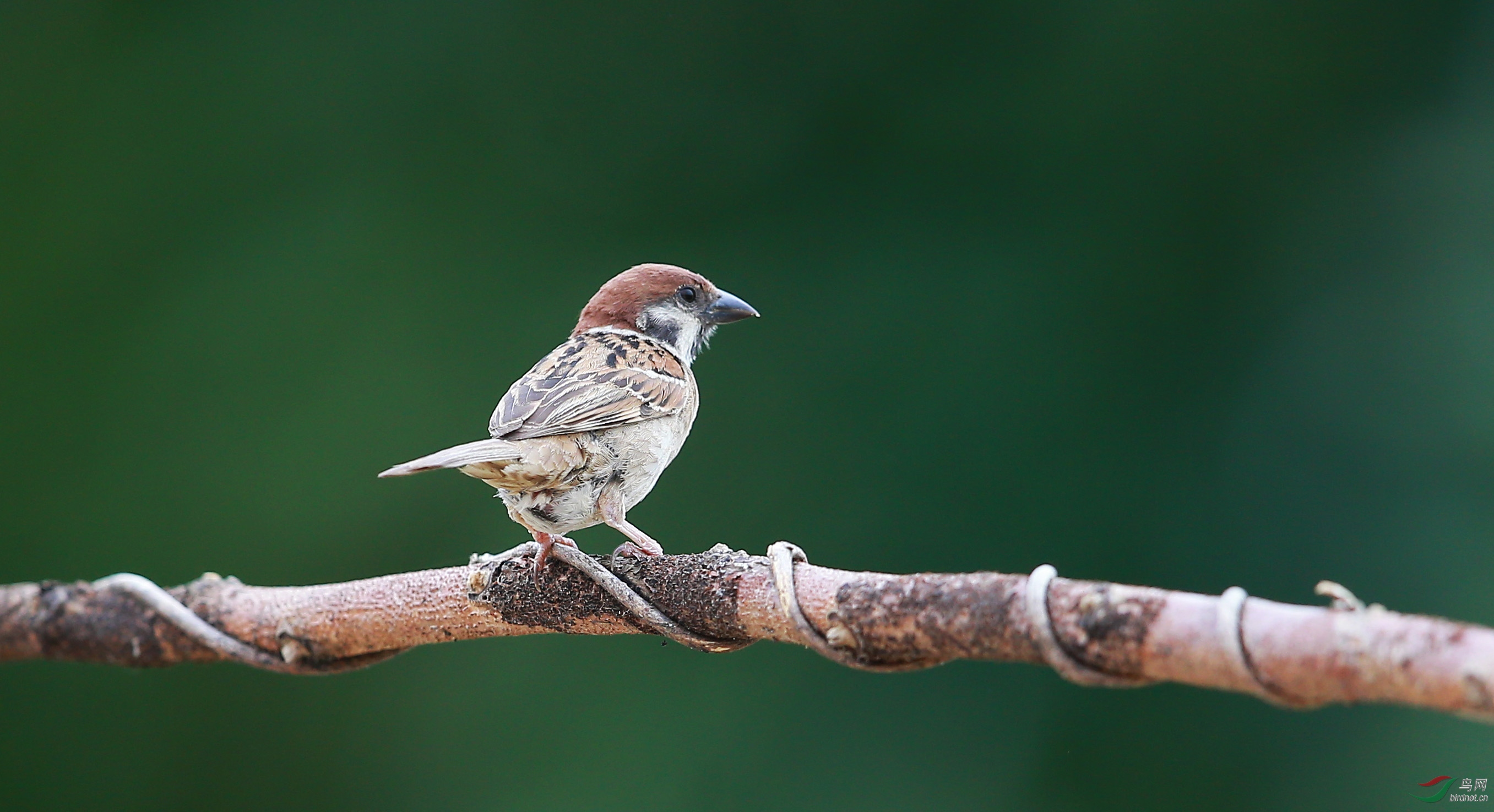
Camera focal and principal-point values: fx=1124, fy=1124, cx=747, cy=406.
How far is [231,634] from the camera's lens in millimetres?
2072

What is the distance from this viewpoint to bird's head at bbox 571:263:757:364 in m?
3.08

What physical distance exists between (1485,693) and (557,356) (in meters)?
2.19

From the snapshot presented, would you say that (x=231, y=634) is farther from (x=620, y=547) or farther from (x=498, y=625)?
(x=620, y=547)

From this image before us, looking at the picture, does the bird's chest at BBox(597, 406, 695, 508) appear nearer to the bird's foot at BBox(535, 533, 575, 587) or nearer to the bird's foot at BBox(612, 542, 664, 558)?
the bird's foot at BBox(612, 542, 664, 558)

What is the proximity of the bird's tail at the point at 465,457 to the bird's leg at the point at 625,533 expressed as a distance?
270mm

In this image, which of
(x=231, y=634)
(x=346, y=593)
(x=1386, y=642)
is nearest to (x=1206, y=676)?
(x=1386, y=642)

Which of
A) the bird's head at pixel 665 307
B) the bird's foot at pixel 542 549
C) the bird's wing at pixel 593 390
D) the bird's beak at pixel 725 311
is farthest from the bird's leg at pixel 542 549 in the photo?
the bird's beak at pixel 725 311

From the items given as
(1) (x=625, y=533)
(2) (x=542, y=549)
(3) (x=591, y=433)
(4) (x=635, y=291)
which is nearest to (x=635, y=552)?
(2) (x=542, y=549)

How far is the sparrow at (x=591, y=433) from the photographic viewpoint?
Answer: 85.2 inches

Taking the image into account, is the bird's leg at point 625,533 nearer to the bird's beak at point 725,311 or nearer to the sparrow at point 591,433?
the sparrow at point 591,433

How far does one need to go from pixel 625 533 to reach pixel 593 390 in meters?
0.36

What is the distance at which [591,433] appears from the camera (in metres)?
2.36

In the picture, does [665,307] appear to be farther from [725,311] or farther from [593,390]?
[593,390]

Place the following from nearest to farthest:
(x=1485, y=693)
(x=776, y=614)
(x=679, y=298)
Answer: (x=1485, y=693)
(x=776, y=614)
(x=679, y=298)
